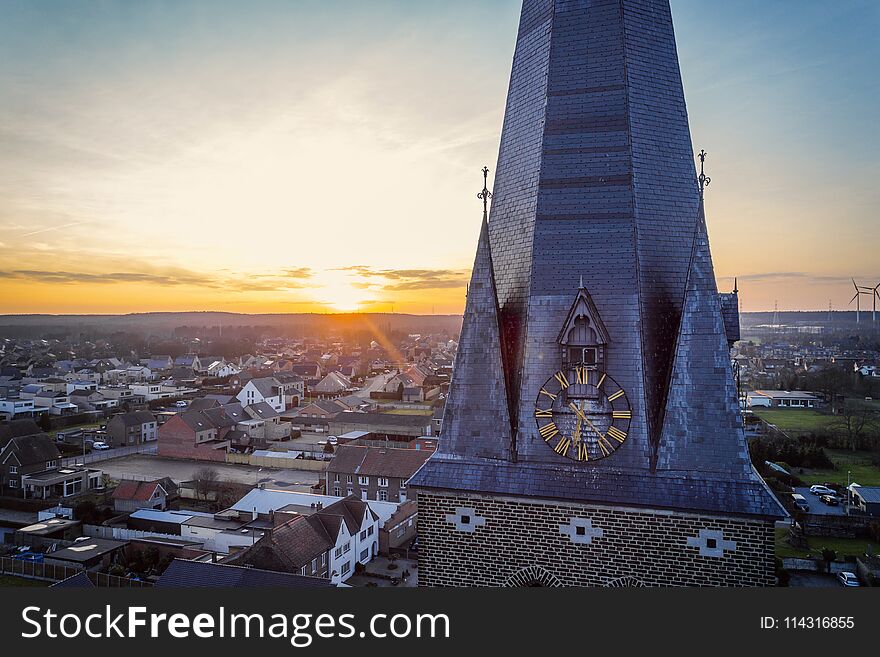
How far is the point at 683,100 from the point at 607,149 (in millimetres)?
2655

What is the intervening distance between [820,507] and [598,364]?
1688 inches

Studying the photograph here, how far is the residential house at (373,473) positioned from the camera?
48125 mm

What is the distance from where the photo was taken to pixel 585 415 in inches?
554

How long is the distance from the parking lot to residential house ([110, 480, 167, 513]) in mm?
48720

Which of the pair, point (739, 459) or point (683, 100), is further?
point (683, 100)

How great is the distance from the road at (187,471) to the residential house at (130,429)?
19.0 feet

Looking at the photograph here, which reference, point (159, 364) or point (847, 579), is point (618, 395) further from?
point (159, 364)

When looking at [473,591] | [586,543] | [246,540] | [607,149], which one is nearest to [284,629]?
[473,591]

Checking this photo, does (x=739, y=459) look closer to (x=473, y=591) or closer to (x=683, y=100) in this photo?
(x=473, y=591)

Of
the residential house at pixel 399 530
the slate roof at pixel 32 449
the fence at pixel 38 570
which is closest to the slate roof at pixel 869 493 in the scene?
the residential house at pixel 399 530

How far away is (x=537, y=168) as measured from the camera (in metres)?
15.5

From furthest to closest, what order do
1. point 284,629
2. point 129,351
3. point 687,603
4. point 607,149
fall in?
point 129,351, point 607,149, point 687,603, point 284,629

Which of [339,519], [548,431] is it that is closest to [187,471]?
[339,519]

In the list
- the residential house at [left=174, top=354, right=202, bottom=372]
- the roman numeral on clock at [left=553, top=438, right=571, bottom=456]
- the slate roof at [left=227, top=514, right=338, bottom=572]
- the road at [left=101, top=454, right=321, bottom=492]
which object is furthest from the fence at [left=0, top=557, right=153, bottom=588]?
the residential house at [left=174, top=354, right=202, bottom=372]
